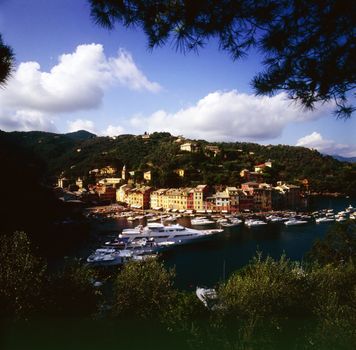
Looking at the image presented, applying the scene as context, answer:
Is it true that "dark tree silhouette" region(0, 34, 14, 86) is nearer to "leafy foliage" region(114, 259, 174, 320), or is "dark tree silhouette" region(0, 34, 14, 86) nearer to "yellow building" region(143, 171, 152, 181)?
"leafy foliage" region(114, 259, 174, 320)

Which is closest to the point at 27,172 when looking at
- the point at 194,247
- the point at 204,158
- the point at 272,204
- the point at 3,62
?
the point at 194,247

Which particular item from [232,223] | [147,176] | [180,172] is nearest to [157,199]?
[180,172]

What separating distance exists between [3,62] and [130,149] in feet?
286

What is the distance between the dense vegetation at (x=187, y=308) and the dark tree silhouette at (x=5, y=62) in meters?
6.58

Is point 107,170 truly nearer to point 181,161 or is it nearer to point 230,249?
point 181,161

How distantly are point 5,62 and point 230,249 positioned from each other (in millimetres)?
25690

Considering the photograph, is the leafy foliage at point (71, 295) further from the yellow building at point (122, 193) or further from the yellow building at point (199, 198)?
the yellow building at point (122, 193)

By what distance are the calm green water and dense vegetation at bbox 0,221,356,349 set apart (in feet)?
22.5

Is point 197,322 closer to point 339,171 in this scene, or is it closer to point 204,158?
point 204,158

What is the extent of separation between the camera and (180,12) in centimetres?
348

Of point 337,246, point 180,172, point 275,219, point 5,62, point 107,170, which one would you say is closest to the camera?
point 5,62

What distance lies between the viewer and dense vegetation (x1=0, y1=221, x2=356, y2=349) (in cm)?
775

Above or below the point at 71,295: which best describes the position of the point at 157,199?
above

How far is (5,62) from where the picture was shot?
2957mm
